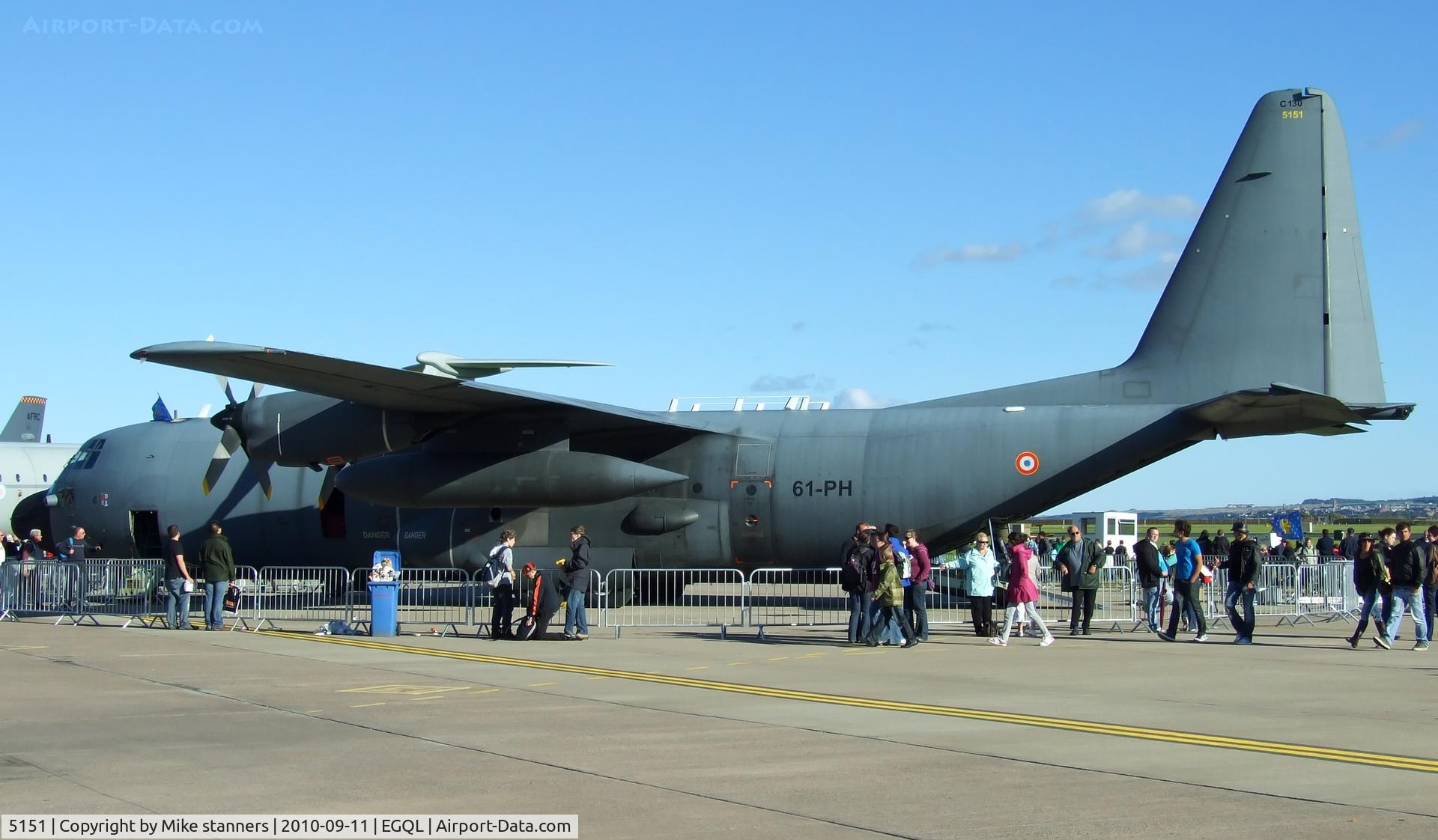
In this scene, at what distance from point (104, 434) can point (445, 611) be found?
9.22m

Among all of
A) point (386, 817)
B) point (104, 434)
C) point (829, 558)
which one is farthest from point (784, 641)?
point (104, 434)

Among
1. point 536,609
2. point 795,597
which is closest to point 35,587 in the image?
point 536,609

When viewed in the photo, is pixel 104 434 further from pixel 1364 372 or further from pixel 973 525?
pixel 1364 372

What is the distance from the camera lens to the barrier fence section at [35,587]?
2139 cm

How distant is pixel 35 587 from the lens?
861 inches

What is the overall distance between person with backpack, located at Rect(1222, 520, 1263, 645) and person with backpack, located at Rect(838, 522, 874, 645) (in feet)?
14.7

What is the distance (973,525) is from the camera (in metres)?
21.9

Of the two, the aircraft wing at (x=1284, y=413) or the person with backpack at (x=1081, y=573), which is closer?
the person with backpack at (x=1081, y=573)

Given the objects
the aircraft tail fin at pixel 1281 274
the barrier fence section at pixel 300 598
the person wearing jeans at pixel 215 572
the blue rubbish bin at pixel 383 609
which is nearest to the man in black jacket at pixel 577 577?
the blue rubbish bin at pixel 383 609

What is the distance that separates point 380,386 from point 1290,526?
94.1 ft

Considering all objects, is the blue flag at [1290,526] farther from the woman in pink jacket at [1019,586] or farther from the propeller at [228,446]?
the propeller at [228,446]

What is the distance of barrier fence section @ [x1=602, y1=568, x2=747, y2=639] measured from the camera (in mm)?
20531

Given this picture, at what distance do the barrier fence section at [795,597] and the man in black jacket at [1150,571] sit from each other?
4325mm

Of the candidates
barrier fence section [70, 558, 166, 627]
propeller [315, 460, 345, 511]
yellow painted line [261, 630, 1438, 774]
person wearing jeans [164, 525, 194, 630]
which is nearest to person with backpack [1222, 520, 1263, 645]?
yellow painted line [261, 630, 1438, 774]
